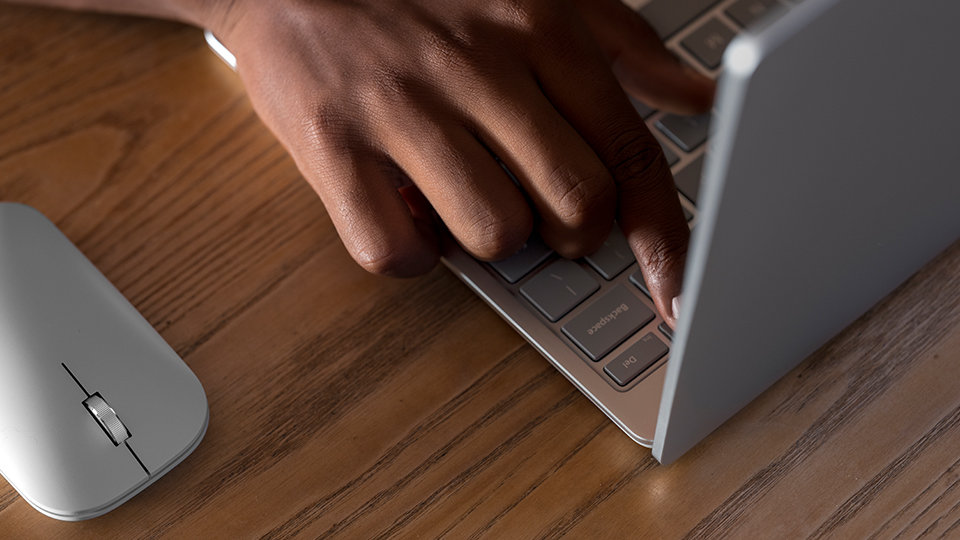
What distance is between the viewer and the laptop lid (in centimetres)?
25

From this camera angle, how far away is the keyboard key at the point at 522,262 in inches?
19.2

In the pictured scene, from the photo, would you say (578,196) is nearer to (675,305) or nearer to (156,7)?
(675,305)

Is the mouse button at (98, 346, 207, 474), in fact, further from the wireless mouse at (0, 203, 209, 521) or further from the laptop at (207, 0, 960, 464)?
the laptop at (207, 0, 960, 464)

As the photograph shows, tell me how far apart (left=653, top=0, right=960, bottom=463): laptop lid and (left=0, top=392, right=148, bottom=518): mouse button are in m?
0.24

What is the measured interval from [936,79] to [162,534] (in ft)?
1.21

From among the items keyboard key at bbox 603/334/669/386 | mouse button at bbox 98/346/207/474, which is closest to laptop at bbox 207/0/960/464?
keyboard key at bbox 603/334/669/386

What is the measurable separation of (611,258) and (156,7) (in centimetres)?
33

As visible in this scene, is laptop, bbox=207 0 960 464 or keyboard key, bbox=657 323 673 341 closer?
laptop, bbox=207 0 960 464

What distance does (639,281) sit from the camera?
0.48 metres

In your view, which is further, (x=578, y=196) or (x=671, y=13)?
(x=671, y=13)

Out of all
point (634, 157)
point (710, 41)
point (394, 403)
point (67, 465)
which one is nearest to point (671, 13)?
point (710, 41)

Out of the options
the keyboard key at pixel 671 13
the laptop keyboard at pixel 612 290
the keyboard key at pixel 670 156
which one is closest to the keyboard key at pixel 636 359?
the laptop keyboard at pixel 612 290

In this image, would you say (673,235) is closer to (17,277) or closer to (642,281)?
(642,281)

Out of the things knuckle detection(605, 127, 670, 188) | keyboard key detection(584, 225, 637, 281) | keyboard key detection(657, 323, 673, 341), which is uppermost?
knuckle detection(605, 127, 670, 188)
